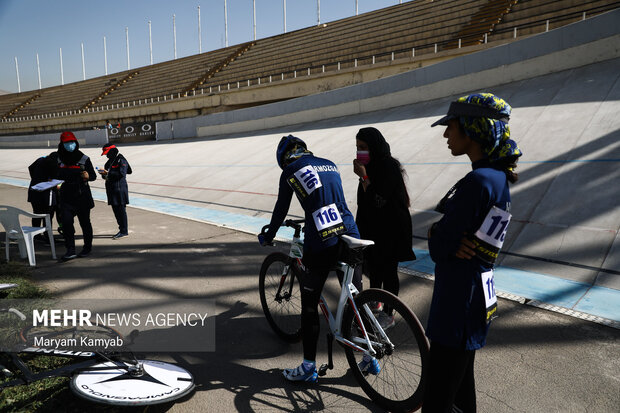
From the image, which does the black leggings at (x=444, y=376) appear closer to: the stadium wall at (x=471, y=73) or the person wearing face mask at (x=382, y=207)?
the person wearing face mask at (x=382, y=207)

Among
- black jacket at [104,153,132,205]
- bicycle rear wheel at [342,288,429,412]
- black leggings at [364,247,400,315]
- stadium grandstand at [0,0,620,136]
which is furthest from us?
stadium grandstand at [0,0,620,136]

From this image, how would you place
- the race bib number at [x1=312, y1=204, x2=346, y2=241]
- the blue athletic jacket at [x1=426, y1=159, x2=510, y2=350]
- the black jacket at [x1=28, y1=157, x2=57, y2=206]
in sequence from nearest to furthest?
the blue athletic jacket at [x1=426, y1=159, x2=510, y2=350]
the race bib number at [x1=312, y1=204, x2=346, y2=241]
the black jacket at [x1=28, y1=157, x2=57, y2=206]

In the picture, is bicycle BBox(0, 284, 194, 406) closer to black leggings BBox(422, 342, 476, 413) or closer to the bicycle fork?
the bicycle fork

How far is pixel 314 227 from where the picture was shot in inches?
114

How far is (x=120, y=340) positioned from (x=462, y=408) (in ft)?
7.93

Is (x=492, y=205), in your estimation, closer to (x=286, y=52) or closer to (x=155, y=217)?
(x=155, y=217)

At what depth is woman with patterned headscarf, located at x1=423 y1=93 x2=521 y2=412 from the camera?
1.75m

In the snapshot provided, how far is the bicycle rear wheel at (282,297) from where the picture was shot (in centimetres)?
361

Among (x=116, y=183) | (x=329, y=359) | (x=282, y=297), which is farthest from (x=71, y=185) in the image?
(x=329, y=359)

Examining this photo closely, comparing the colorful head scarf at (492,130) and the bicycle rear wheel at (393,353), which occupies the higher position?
the colorful head scarf at (492,130)

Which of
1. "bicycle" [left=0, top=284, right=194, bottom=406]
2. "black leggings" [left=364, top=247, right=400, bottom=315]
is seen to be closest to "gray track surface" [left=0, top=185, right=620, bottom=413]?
"bicycle" [left=0, top=284, right=194, bottom=406]

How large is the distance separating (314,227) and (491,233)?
1.34 m

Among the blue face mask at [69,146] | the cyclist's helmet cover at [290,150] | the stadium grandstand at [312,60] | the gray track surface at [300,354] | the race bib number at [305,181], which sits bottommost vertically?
the gray track surface at [300,354]

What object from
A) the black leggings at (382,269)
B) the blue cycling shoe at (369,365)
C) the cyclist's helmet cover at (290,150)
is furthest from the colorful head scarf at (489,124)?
the black leggings at (382,269)
